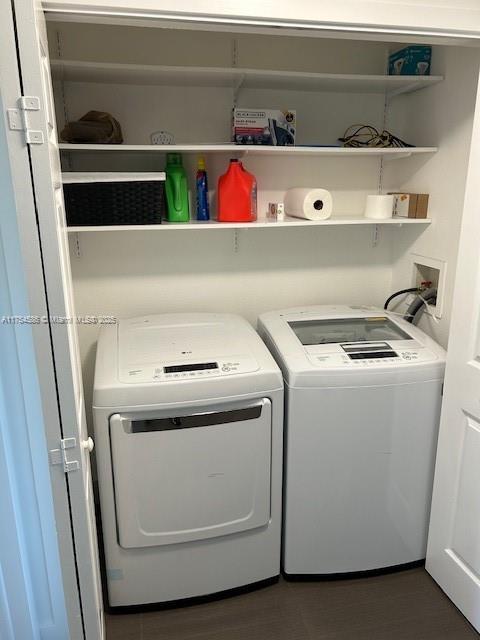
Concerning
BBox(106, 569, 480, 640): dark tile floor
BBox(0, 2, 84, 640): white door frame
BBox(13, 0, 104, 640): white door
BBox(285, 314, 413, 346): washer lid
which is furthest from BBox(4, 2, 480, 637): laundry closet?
BBox(106, 569, 480, 640): dark tile floor

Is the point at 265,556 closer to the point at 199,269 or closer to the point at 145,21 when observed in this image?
the point at 199,269

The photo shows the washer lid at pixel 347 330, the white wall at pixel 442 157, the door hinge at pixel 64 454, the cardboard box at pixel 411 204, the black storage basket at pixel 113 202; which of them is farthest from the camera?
the cardboard box at pixel 411 204

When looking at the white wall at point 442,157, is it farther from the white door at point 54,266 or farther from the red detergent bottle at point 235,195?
the white door at point 54,266

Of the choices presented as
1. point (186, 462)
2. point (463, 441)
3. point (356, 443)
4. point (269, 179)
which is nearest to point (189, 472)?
point (186, 462)

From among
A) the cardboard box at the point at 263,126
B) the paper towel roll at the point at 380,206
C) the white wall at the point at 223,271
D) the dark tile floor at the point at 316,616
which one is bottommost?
the dark tile floor at the point at 316,616

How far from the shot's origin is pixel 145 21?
1.46 meters

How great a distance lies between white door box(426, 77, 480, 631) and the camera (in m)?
1.76

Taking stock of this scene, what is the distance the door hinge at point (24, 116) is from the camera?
3.41 feet

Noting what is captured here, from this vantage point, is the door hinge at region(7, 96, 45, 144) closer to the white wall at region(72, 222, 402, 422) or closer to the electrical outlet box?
the white wall at region(72, 222, 402, 422)

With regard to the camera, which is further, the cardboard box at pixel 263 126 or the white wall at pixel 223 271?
the white wall at pixel 223 271

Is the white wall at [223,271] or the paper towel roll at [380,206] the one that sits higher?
the paper towel roll at [380,206]

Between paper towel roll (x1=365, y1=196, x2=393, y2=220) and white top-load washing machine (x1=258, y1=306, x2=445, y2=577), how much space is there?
1.77 ft


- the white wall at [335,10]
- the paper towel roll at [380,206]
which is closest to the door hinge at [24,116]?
the white wall at [335,10]

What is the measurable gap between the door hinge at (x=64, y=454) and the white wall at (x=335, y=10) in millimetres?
1169
